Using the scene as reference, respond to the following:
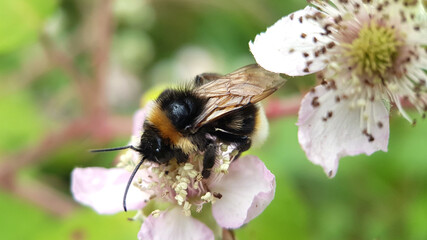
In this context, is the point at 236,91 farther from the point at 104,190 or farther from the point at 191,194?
the point at 104,190

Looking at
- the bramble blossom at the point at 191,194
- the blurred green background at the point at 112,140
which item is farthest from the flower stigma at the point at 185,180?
the blurred green background at the point at 112,140

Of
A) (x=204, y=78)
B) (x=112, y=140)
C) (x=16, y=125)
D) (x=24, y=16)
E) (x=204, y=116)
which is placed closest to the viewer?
→ (x=204, y=116)

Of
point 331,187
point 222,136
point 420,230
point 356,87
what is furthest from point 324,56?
point 331,187

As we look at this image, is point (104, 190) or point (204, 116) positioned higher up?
point (204, 116)

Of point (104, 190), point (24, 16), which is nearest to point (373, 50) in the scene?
point (104, 190)

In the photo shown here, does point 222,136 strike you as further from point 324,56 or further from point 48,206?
point 48,206

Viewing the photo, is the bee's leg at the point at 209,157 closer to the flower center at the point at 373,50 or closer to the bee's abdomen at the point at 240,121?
the bee's abdomen at the point at 240,121

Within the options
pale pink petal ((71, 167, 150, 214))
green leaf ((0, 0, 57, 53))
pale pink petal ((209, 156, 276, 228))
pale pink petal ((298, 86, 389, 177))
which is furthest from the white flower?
green leaf ((0, 0, 57, 53))
